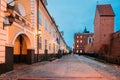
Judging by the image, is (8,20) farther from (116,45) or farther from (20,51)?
(116,45)

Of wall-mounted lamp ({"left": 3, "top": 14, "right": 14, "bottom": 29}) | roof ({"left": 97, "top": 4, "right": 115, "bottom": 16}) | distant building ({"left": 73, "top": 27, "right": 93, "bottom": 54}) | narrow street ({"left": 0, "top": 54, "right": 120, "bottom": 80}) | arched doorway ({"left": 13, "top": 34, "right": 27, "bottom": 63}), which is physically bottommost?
narrow street ({"left": 0, "top": 54, "right": 120, "bottom": 80})

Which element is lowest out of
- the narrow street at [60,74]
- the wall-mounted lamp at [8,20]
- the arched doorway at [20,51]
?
the narrow street at [60,74]

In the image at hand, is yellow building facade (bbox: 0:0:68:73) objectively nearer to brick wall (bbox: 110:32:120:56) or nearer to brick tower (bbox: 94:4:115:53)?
brick wall (bbox: 110:32:120:56)

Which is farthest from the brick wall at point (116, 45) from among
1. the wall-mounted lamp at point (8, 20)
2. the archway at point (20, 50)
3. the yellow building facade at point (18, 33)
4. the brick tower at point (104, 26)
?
the wall-mounted lamp at point (8, 20)

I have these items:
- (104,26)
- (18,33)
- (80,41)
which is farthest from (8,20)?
(80,41)

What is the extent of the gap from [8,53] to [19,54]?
22.9ft

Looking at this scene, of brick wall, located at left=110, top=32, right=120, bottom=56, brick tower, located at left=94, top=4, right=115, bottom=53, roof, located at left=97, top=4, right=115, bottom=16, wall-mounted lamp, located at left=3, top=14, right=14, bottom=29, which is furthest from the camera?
roof, located at left=97, top=4, right=115, bottom=16

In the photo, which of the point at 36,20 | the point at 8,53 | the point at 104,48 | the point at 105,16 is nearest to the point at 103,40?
the point at 104,48

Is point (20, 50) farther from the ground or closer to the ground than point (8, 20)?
closer to the ground

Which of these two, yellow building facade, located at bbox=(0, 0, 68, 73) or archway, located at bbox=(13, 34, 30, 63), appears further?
archway, located at bbox=(13, 34, 30, 63)

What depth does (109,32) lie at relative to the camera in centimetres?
4328

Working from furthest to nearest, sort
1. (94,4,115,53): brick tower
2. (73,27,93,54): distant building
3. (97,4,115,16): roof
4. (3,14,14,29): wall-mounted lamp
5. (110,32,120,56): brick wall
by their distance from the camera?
(73,27,93,54): distant building → (97,4,115,16): roof → (94,4,115,53): brick tower → (110,32,120,56): brick wall → (3,14,14,29): wall-mounted lamp

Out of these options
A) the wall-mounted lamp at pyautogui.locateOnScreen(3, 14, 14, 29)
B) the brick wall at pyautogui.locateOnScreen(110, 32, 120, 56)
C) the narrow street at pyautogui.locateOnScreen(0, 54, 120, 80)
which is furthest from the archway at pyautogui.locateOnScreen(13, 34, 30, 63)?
the brick wall at pyautogui.locateOnScreen(110, 32, 120, 56)

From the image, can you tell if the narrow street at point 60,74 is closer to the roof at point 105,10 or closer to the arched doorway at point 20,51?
the arched doorway at point 20,51
